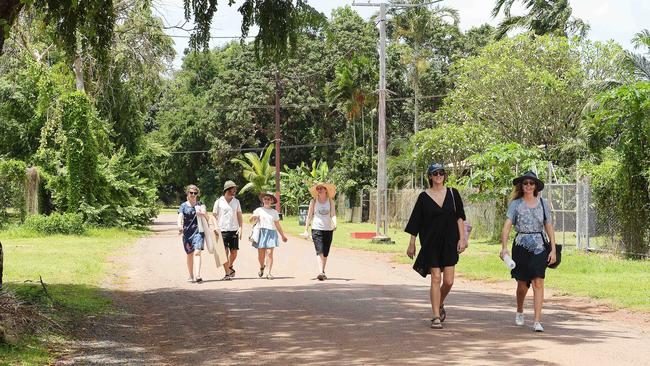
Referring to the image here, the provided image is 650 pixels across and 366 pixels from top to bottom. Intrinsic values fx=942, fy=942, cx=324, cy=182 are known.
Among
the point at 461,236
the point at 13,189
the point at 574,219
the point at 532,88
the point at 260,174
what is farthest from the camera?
the point at 260,174

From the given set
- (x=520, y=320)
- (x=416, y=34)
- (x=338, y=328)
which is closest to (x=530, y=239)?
(x=520, y=320)

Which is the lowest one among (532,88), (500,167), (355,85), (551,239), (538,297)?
(538,297)

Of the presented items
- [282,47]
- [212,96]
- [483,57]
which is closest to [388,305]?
[282,47]

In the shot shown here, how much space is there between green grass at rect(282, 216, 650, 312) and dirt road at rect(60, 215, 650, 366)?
2.56ft

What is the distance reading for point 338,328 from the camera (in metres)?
10.5

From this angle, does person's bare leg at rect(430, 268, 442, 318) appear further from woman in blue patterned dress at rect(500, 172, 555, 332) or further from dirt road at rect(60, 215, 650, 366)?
woman in blue patterned dress at rect(500, 172, 555, 332)

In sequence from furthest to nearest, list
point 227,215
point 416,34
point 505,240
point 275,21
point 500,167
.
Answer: point 416,34 < point 500,167 < point 227,215 < point 275,21 < point 505,240

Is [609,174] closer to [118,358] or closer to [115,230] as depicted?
[118,358]

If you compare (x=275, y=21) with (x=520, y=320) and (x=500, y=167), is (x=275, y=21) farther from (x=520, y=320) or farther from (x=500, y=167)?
(x=500, y=167)

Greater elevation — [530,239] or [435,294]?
[530,239]

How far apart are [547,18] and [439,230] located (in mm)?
37010

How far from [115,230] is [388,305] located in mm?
24678

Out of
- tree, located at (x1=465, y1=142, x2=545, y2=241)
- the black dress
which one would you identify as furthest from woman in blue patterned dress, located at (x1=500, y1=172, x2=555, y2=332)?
tree, located at (x1=465, y1=142, x2=545, y2=241)

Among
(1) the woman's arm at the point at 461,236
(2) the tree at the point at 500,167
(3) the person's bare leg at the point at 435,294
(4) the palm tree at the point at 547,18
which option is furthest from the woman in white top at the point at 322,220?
(4) the palm tree at the point at 547,18
